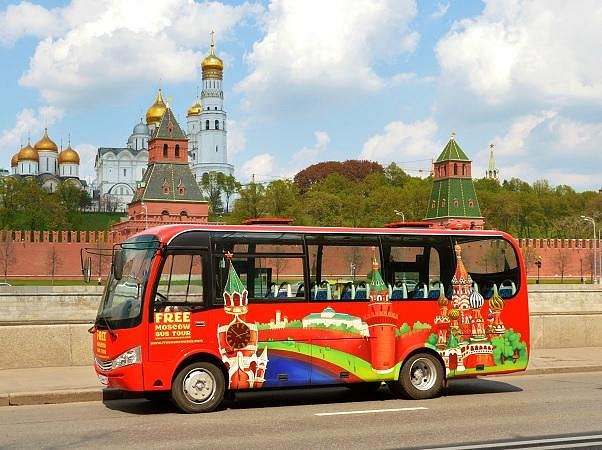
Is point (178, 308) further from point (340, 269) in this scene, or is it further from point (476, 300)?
point (476, 300)

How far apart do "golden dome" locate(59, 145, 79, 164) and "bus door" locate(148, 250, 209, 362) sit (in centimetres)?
14475

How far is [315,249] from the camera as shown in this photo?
39.6 ft

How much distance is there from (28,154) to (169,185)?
72.7m

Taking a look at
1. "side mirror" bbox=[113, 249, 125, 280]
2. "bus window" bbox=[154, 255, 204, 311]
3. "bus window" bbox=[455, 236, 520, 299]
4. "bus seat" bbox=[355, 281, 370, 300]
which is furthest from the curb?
"bus window" bbox=[455, 236, 520, 299]

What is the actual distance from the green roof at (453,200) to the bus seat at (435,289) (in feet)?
280

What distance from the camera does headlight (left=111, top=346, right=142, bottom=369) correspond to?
10.8 meters

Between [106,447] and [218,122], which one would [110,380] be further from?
[218,122]

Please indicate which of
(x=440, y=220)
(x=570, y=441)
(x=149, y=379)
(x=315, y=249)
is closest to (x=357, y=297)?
(x=315, y=249)

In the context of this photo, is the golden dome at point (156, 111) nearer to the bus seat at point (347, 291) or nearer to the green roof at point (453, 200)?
the green roof at point (453, 200)

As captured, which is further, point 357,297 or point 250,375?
point 357,297

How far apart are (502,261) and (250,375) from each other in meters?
4.43

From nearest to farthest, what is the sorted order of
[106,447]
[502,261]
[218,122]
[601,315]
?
[106,447], [502,261], [601,315], [218,122]

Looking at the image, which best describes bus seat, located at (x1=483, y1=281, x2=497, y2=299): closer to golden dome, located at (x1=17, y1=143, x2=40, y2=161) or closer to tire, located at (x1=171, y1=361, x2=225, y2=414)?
tire, located at (x1=171, y1=361, x2=225, y2=414)

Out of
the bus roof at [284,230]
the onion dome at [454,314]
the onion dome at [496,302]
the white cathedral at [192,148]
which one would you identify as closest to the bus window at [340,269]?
the bus roof at [284,230]
